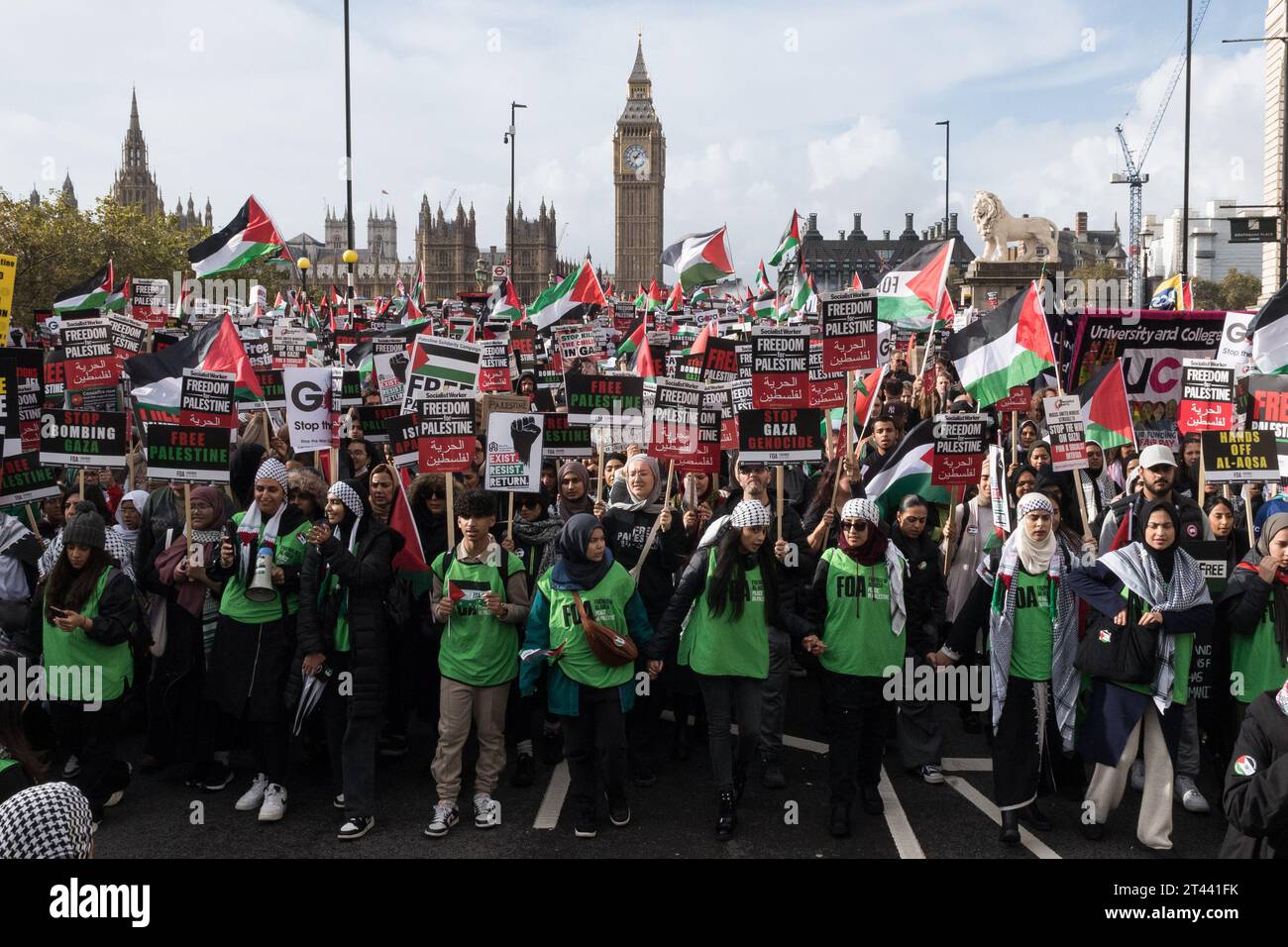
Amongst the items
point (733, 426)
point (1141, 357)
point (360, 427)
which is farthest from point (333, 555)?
point (1141, 357)

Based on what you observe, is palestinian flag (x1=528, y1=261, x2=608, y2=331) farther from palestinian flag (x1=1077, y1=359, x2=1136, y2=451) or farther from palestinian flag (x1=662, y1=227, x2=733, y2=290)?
palestinian flag (x1=1077, y1=359, x2=1136, y2=451)

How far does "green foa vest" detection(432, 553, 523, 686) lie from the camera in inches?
228

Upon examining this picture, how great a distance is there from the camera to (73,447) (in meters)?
7.11

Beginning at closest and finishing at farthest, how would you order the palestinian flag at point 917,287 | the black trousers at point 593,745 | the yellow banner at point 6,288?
the black trousers at point 593,745 < the yellow banner at point 6,288 < the palestinian flag at point 917,287

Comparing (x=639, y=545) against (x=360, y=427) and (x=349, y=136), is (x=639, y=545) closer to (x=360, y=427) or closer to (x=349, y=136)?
(x=360, y=427)

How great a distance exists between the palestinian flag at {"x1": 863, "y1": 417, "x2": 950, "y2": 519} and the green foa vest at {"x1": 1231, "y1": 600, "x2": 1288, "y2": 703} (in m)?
2.40

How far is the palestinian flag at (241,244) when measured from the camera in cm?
1584

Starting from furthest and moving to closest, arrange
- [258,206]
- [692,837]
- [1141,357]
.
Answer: [258,206] → [1141,357] → [692,837]

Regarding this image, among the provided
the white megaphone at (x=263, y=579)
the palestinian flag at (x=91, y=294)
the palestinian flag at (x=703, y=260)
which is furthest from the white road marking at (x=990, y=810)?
the palestinian flag at (x=91, y=294)

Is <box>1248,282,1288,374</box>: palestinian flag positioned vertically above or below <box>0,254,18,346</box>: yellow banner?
below

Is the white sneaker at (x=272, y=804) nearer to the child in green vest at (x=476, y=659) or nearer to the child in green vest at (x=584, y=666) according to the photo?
the child in green vest at (x=476, y=659)

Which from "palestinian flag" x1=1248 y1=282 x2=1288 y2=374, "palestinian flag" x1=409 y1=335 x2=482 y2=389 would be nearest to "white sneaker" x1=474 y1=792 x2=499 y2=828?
"palestinian flag" x1=409 y1=335 x2=482 y2=389

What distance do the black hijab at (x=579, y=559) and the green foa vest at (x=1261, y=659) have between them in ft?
11.1

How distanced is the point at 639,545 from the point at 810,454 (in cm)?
129
